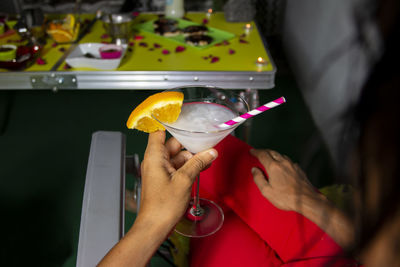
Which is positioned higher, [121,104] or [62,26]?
[62,26]

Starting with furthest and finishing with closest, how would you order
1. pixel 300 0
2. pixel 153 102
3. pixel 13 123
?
pixel 300 0, pixel 13 123, pixel 153 102

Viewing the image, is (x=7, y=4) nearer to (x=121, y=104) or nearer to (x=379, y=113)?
(x=121, y=104)

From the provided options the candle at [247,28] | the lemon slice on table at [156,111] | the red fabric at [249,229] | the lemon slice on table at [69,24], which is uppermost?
the lemon slice on table at [156,111]

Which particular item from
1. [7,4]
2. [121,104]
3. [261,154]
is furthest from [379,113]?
[7,4]

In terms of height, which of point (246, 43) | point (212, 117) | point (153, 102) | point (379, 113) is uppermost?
point (379, 113)

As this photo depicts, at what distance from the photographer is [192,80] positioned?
171 cm

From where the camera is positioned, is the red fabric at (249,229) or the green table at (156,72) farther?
the green table at (156,72)

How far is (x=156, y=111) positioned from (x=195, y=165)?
197 mm

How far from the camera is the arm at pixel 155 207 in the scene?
0.71 metres

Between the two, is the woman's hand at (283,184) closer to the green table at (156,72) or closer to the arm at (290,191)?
the arm at (290,191)

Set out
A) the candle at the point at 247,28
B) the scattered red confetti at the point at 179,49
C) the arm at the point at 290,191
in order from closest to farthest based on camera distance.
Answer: the arm at the point at 290,191 → the scattered red confetti at the point at 179,49 → the candle at the point at 247,28

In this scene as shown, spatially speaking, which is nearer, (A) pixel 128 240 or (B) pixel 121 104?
(A) pixel 128 240

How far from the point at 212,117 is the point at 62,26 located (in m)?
1.47

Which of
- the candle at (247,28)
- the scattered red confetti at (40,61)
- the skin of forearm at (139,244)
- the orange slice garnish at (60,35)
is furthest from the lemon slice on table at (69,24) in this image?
the skin of forearm at (139,244)
